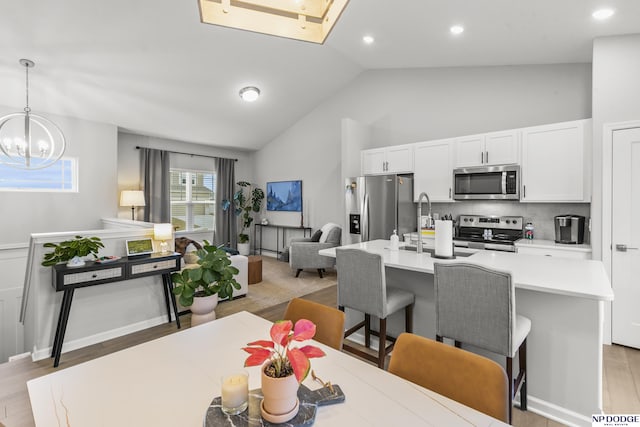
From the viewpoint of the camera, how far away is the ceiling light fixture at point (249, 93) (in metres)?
5.07

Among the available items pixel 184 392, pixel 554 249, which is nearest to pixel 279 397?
pixel 184 392

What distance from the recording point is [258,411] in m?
0.90

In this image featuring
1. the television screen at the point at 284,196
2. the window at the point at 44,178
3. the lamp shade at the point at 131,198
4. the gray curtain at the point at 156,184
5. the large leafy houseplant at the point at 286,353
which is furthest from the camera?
the television screen at the point at 284,196

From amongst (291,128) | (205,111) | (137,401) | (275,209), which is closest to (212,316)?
(137,401)

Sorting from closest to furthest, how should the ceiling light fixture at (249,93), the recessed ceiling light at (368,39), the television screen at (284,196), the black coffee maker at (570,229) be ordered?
the black coffee maker at (570,229), the recessed ceiling light at (368,39), the ceiling light fixture at (249,93), the television screen at (284,196)

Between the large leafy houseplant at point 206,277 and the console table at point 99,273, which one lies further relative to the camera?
the large leafy houseplant at point 206,277

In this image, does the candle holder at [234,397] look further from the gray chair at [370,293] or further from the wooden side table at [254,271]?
the wooden side table at [254,271]

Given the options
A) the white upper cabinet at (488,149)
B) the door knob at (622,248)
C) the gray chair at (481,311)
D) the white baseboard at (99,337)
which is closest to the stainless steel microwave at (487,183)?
the white upper cabinet at (488,149)

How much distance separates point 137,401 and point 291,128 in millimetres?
6520

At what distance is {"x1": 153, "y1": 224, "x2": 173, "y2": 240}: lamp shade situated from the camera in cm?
339

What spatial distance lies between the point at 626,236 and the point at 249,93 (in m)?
4.99

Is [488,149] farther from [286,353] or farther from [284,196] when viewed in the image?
[284,196]

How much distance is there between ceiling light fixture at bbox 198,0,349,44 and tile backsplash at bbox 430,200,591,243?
3.64 metres

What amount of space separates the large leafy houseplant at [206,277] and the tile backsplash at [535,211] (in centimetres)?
323
